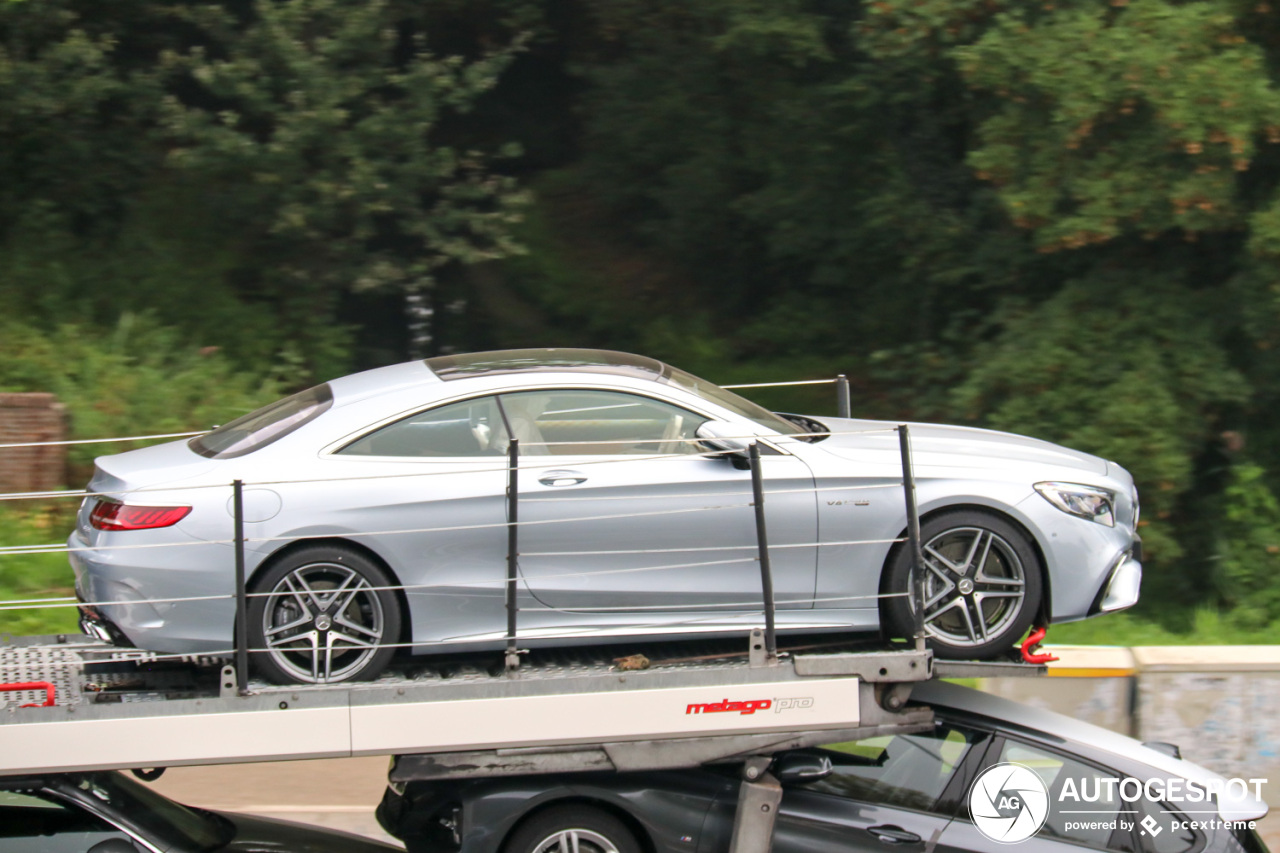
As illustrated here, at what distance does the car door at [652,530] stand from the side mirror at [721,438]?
6 centimetres

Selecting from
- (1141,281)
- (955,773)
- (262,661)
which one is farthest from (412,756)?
(1141,281)

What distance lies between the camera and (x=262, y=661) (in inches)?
207

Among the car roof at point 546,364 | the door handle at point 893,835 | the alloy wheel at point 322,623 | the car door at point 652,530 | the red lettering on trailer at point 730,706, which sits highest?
the car roof at point 546,364

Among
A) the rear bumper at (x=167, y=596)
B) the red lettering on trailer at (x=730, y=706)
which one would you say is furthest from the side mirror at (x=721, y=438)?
the rear bumper at (x=167, y=596)

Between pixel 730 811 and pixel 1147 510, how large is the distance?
307 inches

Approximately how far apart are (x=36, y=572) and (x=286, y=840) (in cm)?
517

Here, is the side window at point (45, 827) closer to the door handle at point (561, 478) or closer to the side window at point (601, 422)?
the door handle at point (561, 478)

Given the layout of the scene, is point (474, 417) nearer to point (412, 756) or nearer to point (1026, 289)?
point (412, 756)

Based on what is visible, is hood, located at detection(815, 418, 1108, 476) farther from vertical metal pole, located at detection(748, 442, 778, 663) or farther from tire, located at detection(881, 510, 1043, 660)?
vertical metal pole, located at detection(748, 442, 778, 663)

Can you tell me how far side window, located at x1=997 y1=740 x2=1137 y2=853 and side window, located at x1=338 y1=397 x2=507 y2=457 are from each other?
2.37m

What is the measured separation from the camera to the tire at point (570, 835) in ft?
17.3

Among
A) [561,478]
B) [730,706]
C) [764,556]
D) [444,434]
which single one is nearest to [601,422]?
[561,478]

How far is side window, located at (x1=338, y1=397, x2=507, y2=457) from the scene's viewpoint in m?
5.56

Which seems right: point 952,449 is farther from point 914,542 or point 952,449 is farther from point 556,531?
point 556,531
